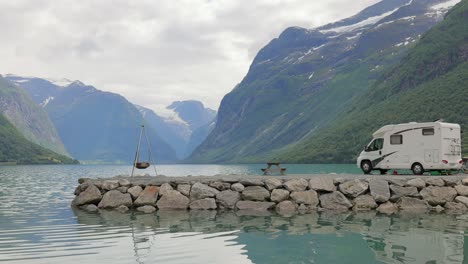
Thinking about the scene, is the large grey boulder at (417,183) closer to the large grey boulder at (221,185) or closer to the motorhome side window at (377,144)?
the motorhome side window at (377,144)

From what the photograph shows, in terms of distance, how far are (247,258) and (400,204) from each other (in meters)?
15.5

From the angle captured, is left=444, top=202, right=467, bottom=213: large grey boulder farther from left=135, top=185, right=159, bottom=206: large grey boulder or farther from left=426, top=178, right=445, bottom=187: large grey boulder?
left=135, top=185, right=159, bottom=206: large grey boulder

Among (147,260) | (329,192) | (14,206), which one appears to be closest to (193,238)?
(147,260)

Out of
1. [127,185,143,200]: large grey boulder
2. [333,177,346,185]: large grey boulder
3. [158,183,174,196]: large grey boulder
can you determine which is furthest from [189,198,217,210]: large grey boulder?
[333,177,346,185]: large grey boulder

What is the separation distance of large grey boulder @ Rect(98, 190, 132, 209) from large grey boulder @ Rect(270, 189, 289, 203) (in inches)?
348

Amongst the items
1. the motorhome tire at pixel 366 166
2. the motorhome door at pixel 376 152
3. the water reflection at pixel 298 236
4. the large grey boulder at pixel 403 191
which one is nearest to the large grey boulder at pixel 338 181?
the large grey boulder at pixel 403 191

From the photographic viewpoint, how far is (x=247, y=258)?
13.4m

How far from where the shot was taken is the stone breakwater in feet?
84.6

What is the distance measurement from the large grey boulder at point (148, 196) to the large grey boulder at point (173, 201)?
414mm

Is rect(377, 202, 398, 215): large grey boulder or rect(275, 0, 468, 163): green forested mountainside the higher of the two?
rect(275, 0, 468, 163): green forested mountainside

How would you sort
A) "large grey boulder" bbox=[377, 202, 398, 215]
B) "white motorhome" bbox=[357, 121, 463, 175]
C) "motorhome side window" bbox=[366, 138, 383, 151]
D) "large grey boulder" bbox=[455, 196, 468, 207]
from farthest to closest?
"motorhome side window" bbox=[366, 138, 383, 151] < "white motorhome" bbox=[357, 121, 463, 175] < "large grey boulder" bbox=[455, 196, 468, 207] < "large grey boulder" bbox=[377, 202, 398, 215]

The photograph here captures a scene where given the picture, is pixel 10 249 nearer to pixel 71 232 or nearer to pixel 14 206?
pixel 71 232

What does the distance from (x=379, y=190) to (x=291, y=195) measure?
17.3ft

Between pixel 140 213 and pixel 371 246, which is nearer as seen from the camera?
pixel 371 246
